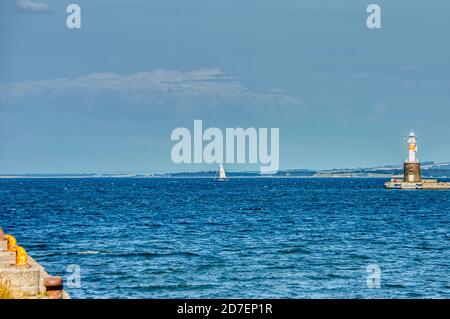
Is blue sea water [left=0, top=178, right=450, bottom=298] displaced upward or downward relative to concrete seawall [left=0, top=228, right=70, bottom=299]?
downward

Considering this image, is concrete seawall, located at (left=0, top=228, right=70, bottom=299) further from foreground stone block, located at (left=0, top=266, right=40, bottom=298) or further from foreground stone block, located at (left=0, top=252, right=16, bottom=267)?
foreground stone block, located at (left=0, top=252, right=16, bottom=267)

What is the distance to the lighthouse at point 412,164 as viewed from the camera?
165 metres

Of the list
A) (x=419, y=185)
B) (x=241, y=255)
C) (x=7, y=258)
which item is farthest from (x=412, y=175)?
(x=7, y=258)

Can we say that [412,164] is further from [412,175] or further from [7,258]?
[7,258]

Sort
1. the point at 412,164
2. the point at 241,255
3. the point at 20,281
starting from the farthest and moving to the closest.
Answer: the point at 412,164
the point at 241,255
the point at 20,281

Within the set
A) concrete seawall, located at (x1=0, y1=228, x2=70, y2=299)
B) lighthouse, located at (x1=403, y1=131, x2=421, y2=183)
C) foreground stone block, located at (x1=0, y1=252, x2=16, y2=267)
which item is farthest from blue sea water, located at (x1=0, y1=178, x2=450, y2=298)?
lighthouse, located at (x1=403, y1=131, x2=421, y2=183)

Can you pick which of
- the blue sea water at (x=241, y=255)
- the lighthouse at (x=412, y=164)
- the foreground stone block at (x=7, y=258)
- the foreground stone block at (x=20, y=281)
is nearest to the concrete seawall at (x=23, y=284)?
the foreground stone block at (x=20, y=281)

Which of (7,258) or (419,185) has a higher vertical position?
(7,258)

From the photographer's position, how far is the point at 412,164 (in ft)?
555

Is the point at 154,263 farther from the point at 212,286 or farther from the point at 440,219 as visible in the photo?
the point at 440,219

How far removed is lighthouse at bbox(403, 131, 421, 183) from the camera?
165m

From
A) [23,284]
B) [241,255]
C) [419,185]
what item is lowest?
[241,255]

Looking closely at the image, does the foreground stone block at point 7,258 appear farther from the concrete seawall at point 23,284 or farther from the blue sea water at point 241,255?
the blue sea water at point 241,255
